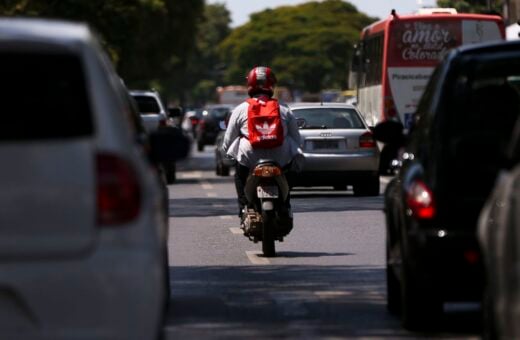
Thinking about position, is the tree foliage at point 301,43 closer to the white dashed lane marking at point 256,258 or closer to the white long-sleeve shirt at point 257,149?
the white dashed lane marking at point 256,258

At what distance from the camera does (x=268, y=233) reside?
1606 cm

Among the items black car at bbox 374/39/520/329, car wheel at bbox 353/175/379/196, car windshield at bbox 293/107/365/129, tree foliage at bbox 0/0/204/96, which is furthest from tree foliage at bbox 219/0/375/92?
black car at bbox 374/39/520/329

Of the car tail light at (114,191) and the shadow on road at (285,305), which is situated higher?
the car tail light at (114,191)

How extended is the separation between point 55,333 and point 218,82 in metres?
192

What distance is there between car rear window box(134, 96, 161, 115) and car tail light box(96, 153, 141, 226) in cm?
2605

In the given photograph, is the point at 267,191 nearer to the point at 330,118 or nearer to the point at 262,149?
the point at 262,149

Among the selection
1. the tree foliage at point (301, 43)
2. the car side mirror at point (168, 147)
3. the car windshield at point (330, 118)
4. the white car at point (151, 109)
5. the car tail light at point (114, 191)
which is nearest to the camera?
the car tail light at point (114, 191)

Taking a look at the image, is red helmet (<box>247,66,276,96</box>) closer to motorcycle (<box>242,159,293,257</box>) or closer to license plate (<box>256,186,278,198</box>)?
motorcycle (<box>242,159,293,257</box>)

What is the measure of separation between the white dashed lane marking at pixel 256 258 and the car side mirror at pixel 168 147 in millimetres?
6699

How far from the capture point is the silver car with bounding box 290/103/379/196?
2708 cm

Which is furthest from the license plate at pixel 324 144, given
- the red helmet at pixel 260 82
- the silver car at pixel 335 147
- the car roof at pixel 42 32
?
the car roof at pixel 42 32

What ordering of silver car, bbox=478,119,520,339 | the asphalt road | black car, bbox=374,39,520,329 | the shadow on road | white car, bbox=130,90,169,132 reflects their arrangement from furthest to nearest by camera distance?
white car, bbox=130,90,169,132 < the asphalt road < the shadow on road < black car, bbox=374,39,520,329 < silver car, bbox=478,119,520,339

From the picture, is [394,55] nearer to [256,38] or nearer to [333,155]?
[333,155]

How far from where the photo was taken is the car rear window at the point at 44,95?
740 cm
